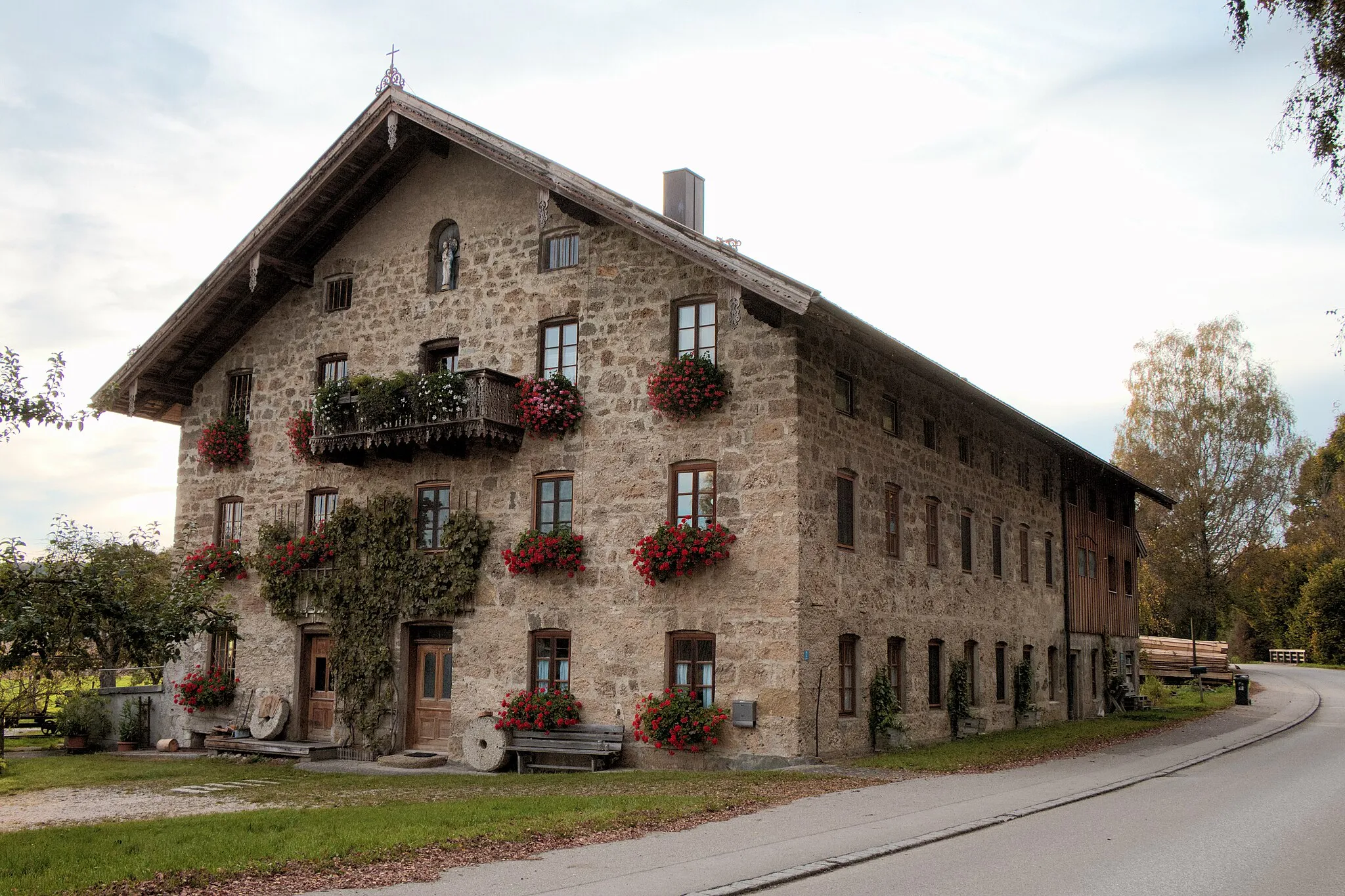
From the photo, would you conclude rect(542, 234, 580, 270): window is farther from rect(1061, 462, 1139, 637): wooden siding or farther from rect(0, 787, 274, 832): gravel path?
rect(1061, 462, 1139, 637): wooden siding

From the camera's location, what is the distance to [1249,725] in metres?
27.6

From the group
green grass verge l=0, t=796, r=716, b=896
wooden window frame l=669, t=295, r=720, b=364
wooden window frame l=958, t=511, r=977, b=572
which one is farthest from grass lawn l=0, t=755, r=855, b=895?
wooden window frame l=958, t=511, r=977, b=572

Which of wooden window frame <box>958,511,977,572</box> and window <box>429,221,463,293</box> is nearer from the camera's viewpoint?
window <box>429,221,463,293</box>

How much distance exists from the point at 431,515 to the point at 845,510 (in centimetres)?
776

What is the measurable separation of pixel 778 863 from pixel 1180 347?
51.3 m

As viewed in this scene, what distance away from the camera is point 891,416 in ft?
75.6

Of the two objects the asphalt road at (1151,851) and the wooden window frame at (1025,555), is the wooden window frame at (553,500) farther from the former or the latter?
the wooden window frame at (1025,555)

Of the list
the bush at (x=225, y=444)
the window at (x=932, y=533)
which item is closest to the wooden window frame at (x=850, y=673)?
the window at (x=932, y=533)

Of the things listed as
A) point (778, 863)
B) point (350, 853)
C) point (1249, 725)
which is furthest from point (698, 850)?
point (1249, 725)

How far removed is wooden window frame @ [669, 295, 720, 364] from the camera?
2038 centimetres

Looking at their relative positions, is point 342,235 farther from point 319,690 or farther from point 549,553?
point 319,690

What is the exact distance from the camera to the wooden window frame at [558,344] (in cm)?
2189

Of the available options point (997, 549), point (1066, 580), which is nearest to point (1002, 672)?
point (997, 549)

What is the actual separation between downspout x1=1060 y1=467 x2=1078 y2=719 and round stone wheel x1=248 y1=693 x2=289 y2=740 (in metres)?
19.5
